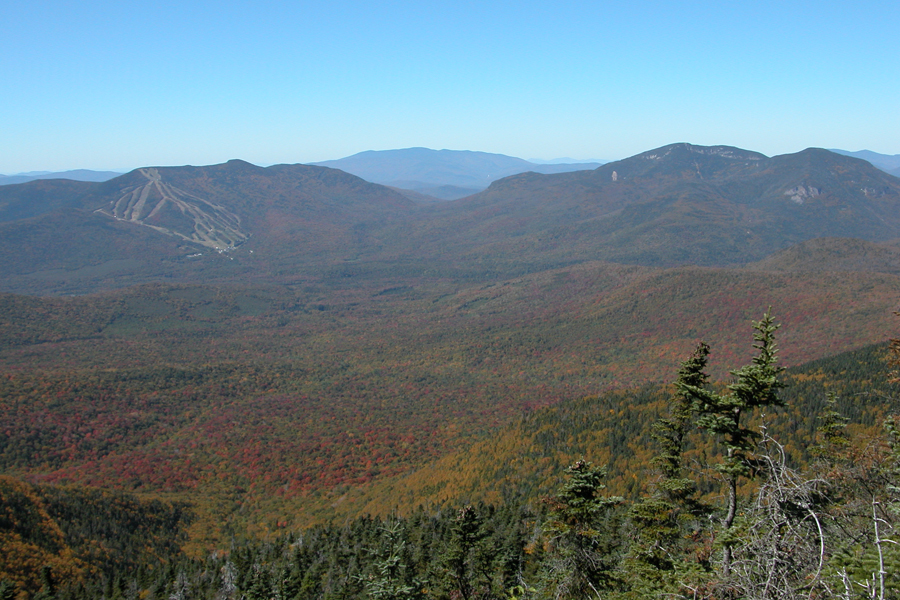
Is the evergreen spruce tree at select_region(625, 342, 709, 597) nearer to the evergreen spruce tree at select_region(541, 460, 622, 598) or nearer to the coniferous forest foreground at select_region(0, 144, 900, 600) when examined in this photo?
the coniferous forest foreground at select_region(0, 144, 900, 600)

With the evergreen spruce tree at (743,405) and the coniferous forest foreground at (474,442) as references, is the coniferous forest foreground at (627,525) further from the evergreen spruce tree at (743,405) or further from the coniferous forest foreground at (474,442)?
the coniferous forest foreground at (474,442)

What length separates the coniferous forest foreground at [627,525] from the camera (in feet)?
28.9

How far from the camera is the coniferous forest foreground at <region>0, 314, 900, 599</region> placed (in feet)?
28.9

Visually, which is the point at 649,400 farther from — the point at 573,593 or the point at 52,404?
the point at 52,404

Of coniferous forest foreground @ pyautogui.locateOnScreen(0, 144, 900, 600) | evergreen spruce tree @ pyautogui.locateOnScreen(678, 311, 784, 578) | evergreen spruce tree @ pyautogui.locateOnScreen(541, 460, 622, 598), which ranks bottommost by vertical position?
coniferous forest foreground @ pyautogui.locateOnScreen(0, 144, 900, 600)

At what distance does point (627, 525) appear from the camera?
2791 centimetres

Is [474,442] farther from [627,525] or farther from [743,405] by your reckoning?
[743,405]

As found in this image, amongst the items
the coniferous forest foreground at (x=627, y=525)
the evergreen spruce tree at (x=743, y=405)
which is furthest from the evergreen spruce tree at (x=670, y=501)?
the evergreen spruce tree at (x=743, y=405)

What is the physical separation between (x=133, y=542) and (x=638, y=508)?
58514 millimetres

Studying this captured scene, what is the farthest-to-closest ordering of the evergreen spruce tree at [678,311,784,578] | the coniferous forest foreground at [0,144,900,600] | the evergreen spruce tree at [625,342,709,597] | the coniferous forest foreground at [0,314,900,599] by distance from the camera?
the evergreen spruce tree at [625,342,709,597] < the coniferous forest foreground at [0,144,900,600] < the evergreen spruce tree at [678,311,784,578] < the coniferous forest foreground at [0,314,900,599]

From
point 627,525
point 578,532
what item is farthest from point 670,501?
point 627,525

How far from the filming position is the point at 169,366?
119 metres

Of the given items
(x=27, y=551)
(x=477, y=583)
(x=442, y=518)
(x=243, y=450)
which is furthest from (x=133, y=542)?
(x=477, y=583)

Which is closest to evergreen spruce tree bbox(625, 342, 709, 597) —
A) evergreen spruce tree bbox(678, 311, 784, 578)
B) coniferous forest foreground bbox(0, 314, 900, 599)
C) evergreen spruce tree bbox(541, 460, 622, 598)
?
coniferous forest foreground bbox(0, 314, 900, 599)
